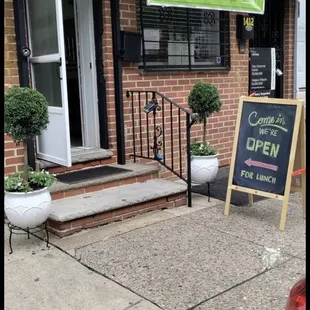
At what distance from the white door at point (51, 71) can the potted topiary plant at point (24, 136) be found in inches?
24.8

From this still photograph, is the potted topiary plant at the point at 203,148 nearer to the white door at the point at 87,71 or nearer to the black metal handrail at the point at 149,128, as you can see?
the black metal handrail at the point at 149,128

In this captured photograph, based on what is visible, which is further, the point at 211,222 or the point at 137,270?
the point at 211,222

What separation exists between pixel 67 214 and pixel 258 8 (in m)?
3.65

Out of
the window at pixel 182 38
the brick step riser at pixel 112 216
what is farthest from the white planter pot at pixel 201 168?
the window at pixel 182 38

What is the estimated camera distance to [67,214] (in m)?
3.73

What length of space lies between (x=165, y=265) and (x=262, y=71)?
14.5 feet

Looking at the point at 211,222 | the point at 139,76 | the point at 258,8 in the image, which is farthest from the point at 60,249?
the point at 258,8

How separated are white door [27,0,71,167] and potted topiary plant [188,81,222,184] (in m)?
1.36

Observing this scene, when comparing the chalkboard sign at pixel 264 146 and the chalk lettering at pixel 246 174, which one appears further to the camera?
the chalk lettering at pixel 246 174

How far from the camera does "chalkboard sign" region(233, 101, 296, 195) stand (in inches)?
155

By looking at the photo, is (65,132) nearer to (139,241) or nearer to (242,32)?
(139,241)

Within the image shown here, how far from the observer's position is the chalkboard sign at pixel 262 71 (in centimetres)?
661

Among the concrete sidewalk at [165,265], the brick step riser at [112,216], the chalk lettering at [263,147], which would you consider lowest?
the concrete sidewalk at [165,265]

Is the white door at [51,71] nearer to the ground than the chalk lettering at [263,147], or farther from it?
farther from it
